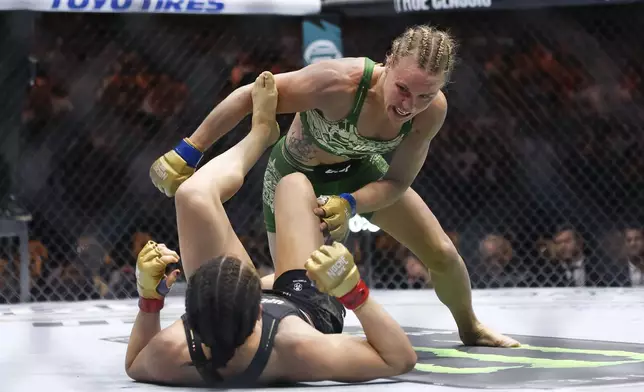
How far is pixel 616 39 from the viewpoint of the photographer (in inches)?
163

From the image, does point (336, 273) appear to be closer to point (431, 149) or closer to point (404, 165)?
point (404, 165)

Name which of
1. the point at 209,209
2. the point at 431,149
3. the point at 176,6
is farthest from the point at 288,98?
the point at 431,149

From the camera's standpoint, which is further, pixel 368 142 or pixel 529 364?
pixel 368 142

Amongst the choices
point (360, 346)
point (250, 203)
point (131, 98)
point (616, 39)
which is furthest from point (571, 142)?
point (360, 346)

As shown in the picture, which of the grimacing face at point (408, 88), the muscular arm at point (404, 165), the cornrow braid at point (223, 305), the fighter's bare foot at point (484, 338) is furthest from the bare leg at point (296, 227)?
the fighter's bare foot at point (484, 338)

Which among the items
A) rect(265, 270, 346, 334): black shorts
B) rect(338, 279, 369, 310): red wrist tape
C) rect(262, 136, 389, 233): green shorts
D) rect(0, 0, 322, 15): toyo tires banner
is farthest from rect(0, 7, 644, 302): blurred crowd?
rect(338, 279, 369, 310): red wrist tape

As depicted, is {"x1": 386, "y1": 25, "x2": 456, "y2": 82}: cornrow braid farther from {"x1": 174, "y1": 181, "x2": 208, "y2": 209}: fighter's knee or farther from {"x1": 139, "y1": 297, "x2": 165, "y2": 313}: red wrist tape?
{"x1": 139, "y1": 297, "x2": 165, "y2": 313}: red wrist tape

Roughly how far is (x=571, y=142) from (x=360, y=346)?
108 inches

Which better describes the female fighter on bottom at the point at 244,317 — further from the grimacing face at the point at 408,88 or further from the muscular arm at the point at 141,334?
the grimacing face at the point at 408,88

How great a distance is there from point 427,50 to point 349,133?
0.32m

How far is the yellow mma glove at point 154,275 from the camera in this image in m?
1.60

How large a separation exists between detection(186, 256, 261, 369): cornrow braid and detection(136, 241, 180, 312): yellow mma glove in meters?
0.15

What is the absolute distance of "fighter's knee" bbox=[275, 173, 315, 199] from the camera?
1943 millimetres

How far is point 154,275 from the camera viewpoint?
160 centimetres
